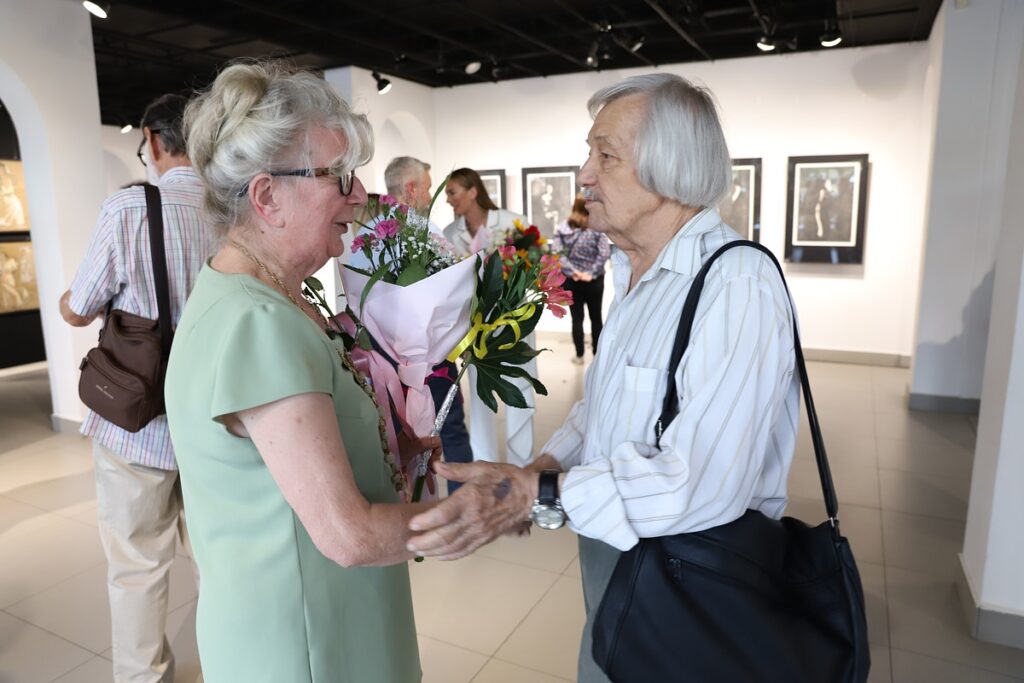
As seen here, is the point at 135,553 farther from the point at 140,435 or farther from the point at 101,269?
the point at 101,269

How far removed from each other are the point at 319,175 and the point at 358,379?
358 millimetres

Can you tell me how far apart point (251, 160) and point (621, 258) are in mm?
859

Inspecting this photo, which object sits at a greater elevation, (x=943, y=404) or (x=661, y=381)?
(x=661, y=381)

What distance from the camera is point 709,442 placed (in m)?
1.12

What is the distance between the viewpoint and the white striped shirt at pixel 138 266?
213cm

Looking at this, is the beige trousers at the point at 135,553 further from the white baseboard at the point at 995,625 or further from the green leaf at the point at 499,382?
the white baseboard at the point at 995,625

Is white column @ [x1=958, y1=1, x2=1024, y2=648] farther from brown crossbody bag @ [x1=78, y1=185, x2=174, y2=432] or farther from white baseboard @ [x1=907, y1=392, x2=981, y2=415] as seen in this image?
white baseboard @ [x1=907, y1=392, x2=981, y2=415]

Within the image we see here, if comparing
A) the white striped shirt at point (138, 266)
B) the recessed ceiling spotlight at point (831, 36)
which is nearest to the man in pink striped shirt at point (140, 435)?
the white striped shirt at point (138, 266)

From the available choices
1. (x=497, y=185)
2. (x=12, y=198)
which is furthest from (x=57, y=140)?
(x=497, y=185)

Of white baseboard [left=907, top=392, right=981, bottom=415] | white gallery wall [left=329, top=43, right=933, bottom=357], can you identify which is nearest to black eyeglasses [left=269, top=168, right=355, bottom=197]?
white baseboard [left=907, top=392, right=981, bottom=415]

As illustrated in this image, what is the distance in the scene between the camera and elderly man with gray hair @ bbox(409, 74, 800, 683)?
1.12 metres

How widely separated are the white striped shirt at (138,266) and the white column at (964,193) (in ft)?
18.4

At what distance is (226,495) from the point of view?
1.09m

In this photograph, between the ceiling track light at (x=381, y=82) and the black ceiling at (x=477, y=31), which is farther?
the ceiling track light at (x=381, y=82)
